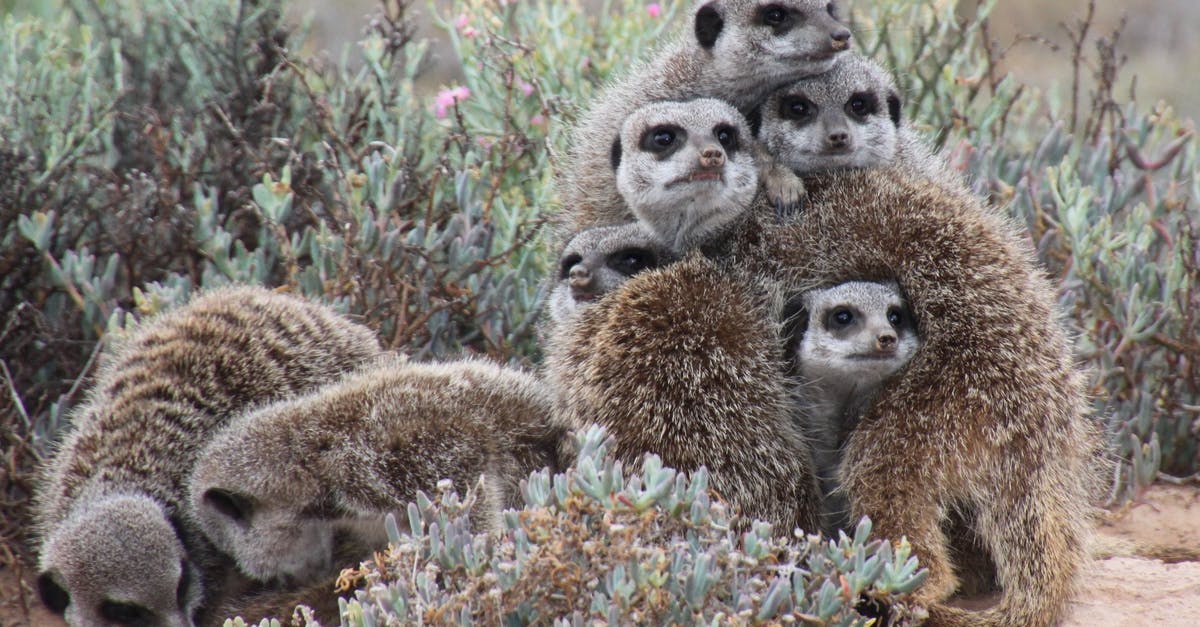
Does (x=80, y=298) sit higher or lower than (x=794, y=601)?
lower

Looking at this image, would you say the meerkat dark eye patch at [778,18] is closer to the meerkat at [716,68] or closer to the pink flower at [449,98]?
the meerkat at [716,68]

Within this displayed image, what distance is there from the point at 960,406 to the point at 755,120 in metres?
1.27

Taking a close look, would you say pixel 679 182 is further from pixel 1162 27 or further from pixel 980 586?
pixel 1162 27

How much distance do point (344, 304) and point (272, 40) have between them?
2.26 meters

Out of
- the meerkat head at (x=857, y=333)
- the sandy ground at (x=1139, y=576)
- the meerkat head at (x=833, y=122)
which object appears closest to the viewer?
the meerkat head at (x=857, y=333)

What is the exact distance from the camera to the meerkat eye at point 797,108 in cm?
410

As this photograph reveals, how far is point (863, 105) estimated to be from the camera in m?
4.15

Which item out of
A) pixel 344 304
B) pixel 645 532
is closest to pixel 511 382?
pixel 344 304

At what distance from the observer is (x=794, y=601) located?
2.93m

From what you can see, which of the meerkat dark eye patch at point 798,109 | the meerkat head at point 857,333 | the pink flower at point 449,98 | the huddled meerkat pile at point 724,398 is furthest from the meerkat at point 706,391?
the pink flower at point 449,98

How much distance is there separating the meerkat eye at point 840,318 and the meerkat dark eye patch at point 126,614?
6.92ft

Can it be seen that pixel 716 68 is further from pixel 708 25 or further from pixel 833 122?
pixel 833 122

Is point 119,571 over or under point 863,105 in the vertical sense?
under

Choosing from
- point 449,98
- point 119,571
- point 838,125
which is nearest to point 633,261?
point 838,125
